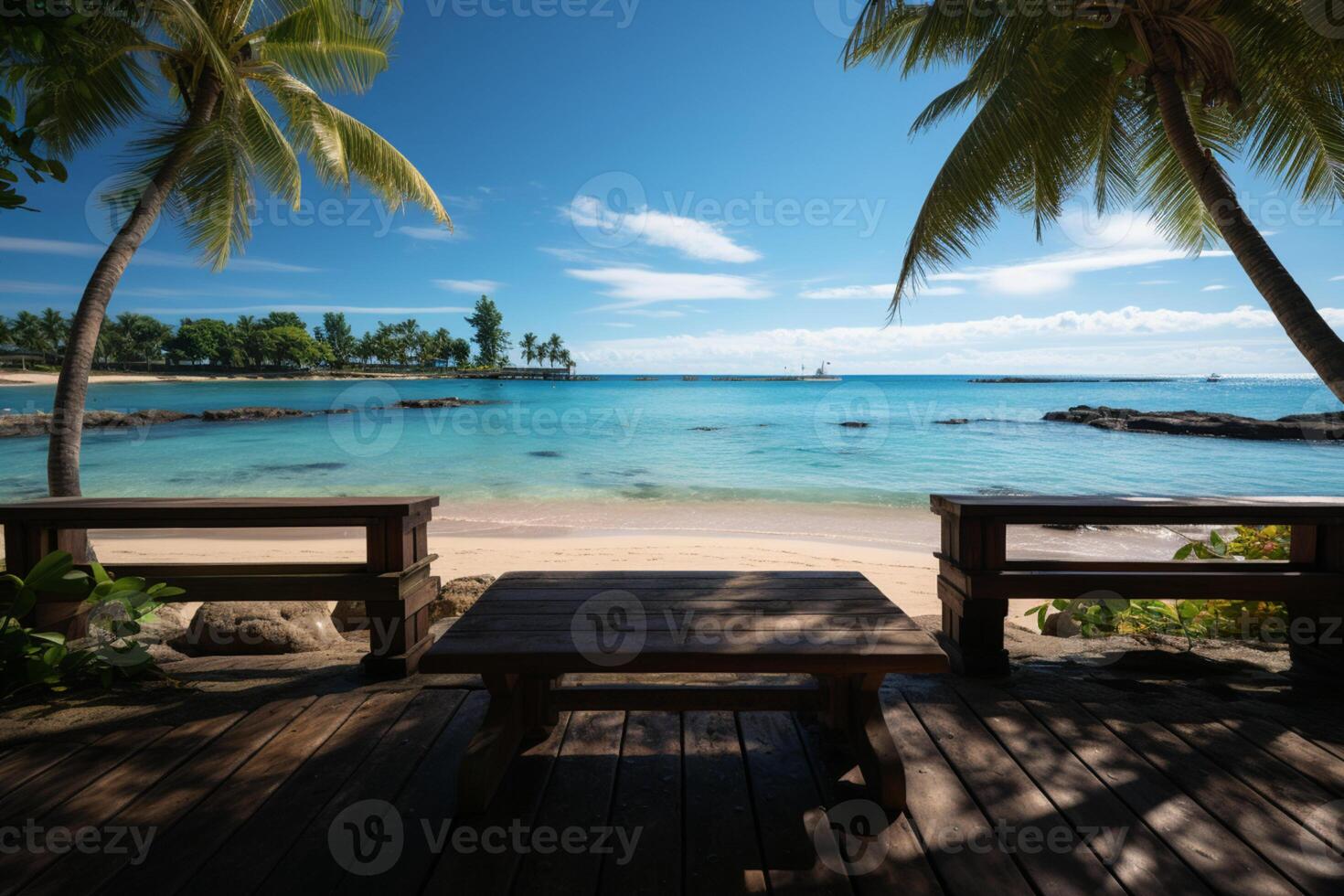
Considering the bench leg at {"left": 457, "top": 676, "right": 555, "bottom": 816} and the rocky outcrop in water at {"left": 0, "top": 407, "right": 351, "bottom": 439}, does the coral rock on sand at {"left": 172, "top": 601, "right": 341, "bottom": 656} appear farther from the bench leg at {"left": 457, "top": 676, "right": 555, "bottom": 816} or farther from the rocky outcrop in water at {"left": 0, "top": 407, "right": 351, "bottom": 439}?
the rocky outcrop in water at {"left": 0, "top": 407, "right": 351, "bottom": 439}

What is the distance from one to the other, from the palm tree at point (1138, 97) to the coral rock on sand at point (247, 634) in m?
5.83

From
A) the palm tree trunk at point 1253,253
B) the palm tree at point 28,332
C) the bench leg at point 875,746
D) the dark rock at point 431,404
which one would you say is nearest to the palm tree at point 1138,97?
the palm tree trunk at point 1253,253

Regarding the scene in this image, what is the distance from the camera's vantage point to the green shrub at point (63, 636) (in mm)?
2658

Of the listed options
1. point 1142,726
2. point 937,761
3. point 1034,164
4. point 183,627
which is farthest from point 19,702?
point 1034,164

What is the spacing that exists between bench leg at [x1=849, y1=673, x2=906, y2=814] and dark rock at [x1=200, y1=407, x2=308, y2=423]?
4223 centimetres

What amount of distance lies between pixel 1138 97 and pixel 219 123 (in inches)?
376

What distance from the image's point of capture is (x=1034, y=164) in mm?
5719

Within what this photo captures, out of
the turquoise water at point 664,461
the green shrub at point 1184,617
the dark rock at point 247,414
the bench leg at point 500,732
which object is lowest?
the turquoise water at point 664,461

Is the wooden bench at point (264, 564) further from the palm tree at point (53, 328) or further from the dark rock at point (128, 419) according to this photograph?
the palm tree at point (53, 328)

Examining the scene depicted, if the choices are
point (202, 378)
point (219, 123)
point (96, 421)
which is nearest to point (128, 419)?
point (96, 421)

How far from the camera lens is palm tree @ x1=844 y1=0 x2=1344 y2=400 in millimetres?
4539

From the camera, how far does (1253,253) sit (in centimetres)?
451

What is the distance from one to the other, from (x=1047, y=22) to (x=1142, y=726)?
5.75 meters

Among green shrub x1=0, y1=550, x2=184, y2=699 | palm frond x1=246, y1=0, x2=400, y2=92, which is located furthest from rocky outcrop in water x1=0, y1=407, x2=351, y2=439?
green shrub x1=0, y1=550, x2=184, y2=699
